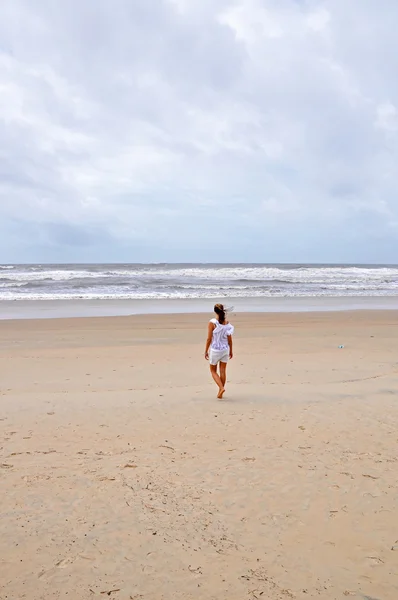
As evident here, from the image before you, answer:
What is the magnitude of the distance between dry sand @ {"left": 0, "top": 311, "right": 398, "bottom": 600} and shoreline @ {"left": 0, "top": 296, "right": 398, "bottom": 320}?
495 inches

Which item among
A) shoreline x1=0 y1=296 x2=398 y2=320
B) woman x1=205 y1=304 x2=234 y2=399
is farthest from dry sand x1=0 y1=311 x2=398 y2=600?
shoreline x1=0 y1=296 x2=398 y2=320

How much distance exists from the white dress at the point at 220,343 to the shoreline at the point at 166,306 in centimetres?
1309

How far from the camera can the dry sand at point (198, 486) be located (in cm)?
323

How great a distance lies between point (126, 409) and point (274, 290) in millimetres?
30836

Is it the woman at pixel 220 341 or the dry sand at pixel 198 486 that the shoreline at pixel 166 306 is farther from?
the woman at pixel 220 341

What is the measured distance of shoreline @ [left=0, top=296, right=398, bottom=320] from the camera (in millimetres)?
21703

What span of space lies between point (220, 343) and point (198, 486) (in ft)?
11.6

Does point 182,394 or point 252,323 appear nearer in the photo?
point 182,394

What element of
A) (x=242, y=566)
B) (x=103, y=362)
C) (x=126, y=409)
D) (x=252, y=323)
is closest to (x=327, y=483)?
(x=242, y=566)

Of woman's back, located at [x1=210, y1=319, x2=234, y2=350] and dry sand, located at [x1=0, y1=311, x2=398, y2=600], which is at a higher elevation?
woman's back, located at [x1=210, y1=319, x2=234, y2=350]

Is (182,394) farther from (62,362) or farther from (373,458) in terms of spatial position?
(62,362)

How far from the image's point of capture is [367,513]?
3.99m

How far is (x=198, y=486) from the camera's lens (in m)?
4.45

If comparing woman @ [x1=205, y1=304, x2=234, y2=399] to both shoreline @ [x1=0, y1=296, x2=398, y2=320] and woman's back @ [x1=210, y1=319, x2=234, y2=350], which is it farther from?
shoreline @ [x1=0, y1=296, x2=398, y2=320]
